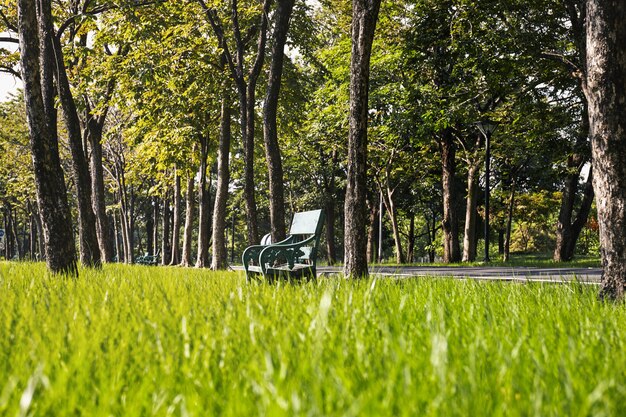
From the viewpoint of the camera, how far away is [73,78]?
57.3 ft

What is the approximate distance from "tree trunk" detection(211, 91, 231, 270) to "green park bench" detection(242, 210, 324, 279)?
738 centimetres

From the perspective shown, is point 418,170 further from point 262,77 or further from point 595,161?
point 595,161

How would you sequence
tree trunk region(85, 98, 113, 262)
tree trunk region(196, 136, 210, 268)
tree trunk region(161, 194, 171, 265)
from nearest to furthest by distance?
tree trunk region(85, 98, 113, 262) → tree trunk region(196, 136, 210, 268) → tree trunk region(161, 194, 171, 265)

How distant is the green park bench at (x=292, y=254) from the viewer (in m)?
7.73

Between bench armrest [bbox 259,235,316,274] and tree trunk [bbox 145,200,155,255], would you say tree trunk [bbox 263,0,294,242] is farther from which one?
tree trunk [bbox 145,200,155,255]

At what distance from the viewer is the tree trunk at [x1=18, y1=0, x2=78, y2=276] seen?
7.86m

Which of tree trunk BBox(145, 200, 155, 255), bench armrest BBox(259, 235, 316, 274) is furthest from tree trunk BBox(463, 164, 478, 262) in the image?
tree trunk BBox(145, 200, 155, 255)

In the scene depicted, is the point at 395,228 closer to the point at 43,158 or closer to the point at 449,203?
the point at 449,203

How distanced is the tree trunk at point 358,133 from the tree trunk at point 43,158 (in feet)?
12.6

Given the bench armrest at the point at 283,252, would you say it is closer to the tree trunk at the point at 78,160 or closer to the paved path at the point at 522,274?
the paved path at the point at 522,274

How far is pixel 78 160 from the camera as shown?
1234cm

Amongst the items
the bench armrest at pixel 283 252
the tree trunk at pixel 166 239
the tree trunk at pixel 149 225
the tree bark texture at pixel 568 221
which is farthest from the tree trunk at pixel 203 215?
the tree trunk at pixel 149 225

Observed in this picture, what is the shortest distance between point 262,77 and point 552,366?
17.5m

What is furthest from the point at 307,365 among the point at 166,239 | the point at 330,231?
the point at 166,239
